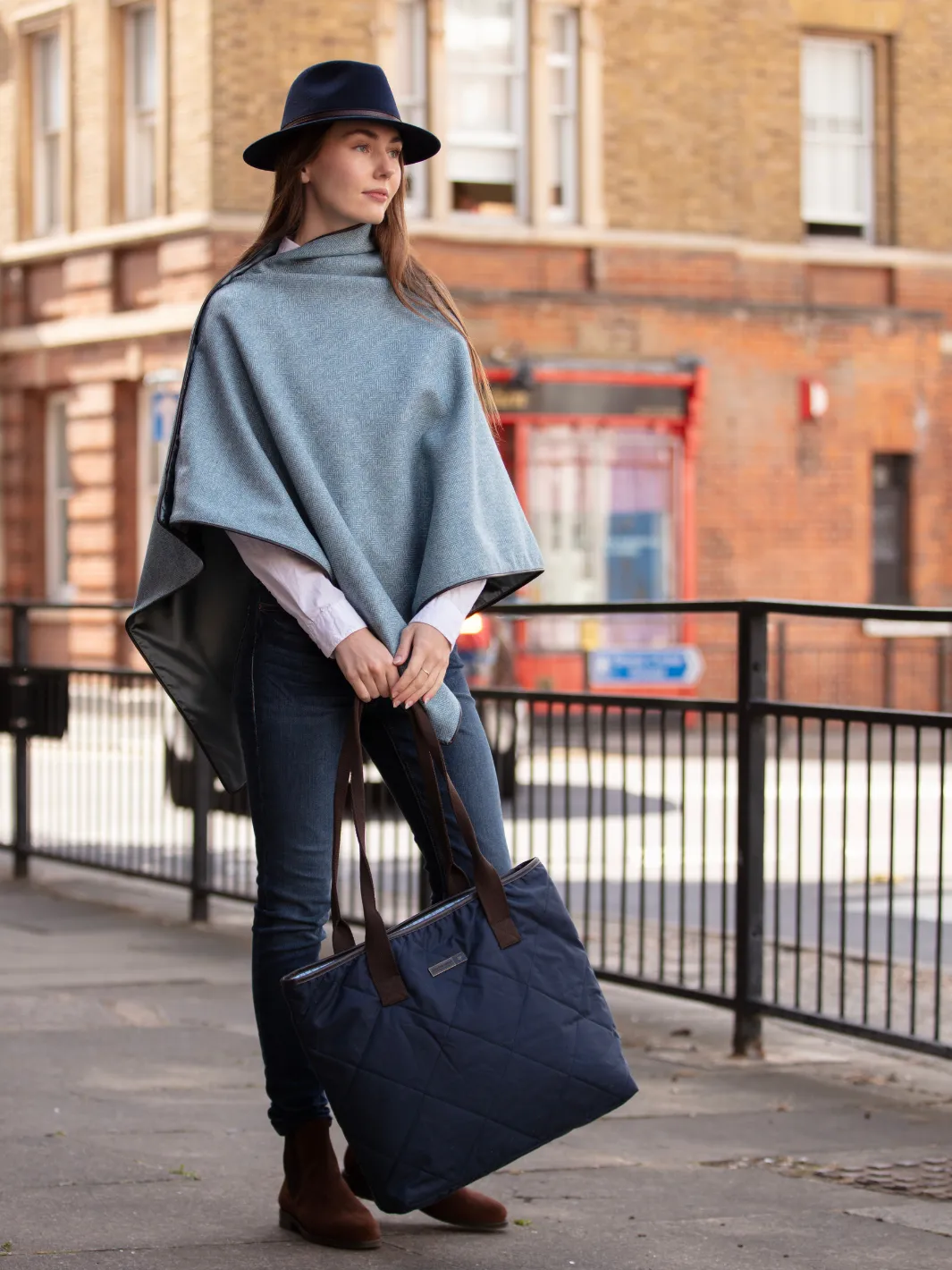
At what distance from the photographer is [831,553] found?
22625mm

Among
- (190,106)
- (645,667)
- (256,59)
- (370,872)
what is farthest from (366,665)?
(190,106)

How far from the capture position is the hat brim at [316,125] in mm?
3826

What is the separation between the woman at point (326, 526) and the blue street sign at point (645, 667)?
1531cm

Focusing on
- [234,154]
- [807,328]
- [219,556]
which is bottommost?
[219,556]

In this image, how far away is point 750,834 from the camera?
5805mm

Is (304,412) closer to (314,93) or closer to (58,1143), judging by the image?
(314,93)

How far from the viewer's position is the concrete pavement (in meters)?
3.86

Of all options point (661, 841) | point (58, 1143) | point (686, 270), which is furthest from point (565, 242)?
point (58, 1143)

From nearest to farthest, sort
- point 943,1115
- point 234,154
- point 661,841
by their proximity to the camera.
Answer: point 943,1115 < point 661,841 < point 234,154

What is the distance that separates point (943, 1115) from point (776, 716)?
1.14 metres

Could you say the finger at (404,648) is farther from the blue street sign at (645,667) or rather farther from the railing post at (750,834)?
the blue street sign at (645,667)

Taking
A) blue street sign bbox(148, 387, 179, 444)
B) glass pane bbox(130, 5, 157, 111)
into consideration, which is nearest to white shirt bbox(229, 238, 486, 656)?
blue street sign bbox(148, 387, 179, 444)

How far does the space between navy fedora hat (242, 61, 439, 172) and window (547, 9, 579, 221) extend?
18139mm

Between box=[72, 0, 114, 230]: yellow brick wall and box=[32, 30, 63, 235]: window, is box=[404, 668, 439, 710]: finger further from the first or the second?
box=[32, 30, 63, 235]: window
